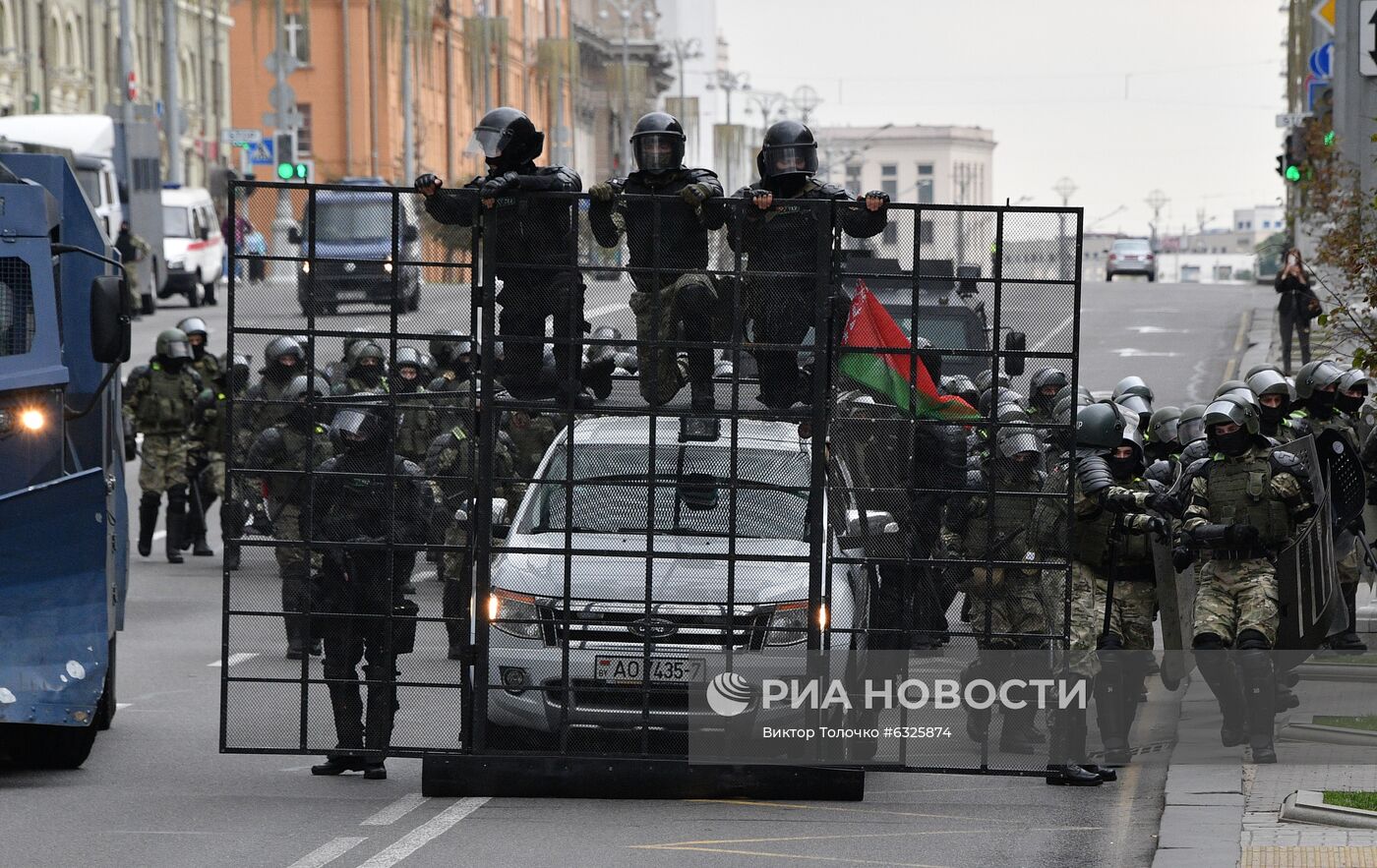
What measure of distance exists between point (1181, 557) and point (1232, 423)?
703mm

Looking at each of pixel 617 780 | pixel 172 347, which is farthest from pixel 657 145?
pixel 172 347

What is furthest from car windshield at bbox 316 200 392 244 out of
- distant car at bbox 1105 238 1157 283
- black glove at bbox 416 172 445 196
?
distant car at bbox 1105 238 1157 283

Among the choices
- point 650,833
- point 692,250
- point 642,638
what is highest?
point 692,250

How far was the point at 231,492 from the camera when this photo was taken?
401 inches

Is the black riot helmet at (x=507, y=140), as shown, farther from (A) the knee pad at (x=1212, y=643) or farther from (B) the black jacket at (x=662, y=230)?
(A) the knee pad at (x=1212, y=643)

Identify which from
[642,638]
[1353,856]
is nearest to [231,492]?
[642,638]

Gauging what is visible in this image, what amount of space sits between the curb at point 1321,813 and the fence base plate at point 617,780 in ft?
6.50

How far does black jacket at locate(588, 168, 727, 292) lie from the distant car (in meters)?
68.2

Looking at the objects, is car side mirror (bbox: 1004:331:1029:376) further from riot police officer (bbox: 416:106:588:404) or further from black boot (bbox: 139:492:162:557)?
black boot (bbox: 139:492:162:557)

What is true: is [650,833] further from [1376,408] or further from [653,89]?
[653,89]

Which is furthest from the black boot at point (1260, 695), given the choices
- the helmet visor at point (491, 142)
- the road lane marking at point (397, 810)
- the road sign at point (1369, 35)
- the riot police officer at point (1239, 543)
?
the road sign at point (1369, 35)

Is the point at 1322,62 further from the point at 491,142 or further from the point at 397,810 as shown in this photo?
the point at 397,810

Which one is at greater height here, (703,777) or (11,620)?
(11,620)

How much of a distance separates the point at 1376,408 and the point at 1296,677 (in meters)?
3.77
